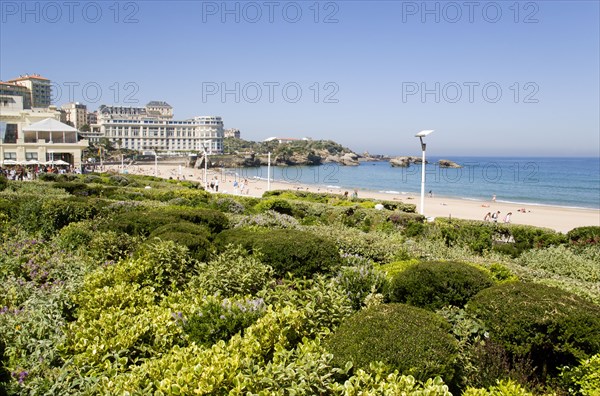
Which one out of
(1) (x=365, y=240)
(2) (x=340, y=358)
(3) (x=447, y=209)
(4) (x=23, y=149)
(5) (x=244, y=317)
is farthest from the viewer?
(4) (x=23, y=149)

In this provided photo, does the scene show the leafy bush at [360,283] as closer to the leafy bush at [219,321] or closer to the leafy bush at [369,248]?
the leafy bush at [219,321]

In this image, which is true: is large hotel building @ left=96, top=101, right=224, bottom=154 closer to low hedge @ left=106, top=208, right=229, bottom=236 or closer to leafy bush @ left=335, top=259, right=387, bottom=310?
low hedge @ left=106, top=208, right=229, bottom=236

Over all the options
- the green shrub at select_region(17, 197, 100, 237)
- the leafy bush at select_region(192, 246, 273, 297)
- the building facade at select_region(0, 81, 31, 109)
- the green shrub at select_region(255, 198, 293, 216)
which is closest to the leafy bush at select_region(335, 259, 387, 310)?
the leafy bush at select_region(192, 246, 273, 297)

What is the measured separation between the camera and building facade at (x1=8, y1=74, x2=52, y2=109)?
140m

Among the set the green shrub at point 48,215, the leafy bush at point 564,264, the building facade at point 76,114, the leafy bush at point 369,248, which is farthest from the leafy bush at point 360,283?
the building facade at point 76,114

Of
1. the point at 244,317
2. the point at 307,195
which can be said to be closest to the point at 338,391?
the point at 244,317

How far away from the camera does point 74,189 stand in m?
20.7

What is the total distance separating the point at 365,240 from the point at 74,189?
1634 centimetres

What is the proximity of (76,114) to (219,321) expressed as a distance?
20413cm

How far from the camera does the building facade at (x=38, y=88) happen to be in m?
140

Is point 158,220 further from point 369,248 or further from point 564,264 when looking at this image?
point 564,264

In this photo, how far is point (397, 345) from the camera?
3.93 meters

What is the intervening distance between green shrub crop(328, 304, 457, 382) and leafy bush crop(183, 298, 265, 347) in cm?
101

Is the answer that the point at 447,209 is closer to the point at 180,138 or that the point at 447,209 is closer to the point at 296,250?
the point at 296,250
